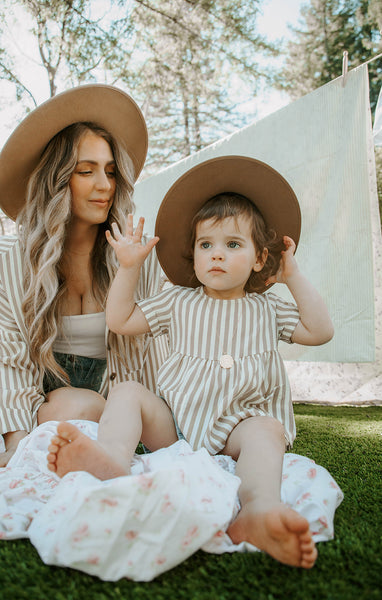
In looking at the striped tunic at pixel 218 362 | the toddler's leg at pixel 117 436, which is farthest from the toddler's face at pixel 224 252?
the toddler's leg at pixel 117 436

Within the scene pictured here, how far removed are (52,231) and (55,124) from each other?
0.34 meters

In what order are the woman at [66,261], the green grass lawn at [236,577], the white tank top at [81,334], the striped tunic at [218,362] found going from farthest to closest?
the white tank top at [81,334]
the woman at [66,261]
the striped tunic at [218,362]
the green grass lawn at [236,577]

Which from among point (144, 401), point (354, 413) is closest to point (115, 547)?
point (144, 401)

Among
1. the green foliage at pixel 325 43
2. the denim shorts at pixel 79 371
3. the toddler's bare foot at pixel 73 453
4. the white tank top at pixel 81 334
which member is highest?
the green foliage at pixel 325 43

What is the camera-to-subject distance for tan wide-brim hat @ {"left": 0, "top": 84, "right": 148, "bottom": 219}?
155 centimetres

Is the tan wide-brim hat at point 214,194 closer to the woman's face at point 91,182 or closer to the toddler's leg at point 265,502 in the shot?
the woman's face at point 91,182

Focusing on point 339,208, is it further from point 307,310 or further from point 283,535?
point 283,535

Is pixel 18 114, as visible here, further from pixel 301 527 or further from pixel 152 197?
pixel 301 527

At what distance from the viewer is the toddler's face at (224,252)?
1.28 meters

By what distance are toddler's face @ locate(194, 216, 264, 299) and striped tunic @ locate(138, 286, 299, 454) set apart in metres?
0.07

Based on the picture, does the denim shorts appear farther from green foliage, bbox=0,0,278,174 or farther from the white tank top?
green foliage, bbox=0,0,278,174

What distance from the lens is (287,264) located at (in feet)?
4.48

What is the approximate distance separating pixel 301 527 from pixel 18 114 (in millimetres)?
6785

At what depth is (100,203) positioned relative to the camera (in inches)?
63.4
